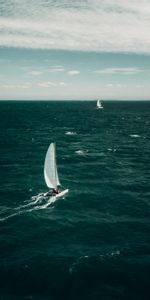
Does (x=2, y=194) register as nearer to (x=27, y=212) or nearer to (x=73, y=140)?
(x=27, y=212)

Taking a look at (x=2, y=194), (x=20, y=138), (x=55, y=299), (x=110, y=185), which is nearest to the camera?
(x=55, y=299)

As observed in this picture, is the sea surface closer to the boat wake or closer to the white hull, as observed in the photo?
the boat wake

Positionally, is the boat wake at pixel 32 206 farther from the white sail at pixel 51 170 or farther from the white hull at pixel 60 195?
the white sail at pixel 51 170

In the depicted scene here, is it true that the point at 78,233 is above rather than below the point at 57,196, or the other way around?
below

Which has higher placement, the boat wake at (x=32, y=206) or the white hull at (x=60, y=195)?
the white hull at (x=60, y=195)

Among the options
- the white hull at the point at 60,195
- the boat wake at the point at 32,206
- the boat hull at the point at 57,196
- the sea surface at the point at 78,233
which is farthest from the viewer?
the white hull at the point at 60,195

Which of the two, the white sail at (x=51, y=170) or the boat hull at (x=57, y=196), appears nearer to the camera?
the boat hull at (x=57, y=196)

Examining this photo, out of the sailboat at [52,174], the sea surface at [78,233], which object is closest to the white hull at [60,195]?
the sailboat at [52,174]

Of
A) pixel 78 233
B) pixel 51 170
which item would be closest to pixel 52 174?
pixel 51 170

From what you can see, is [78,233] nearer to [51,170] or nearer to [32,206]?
[32,206]

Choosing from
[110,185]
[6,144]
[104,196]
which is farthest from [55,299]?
[6,144]

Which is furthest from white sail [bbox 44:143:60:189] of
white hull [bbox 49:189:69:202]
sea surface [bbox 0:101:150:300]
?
sea surface [bbox 0:101:150:300]
